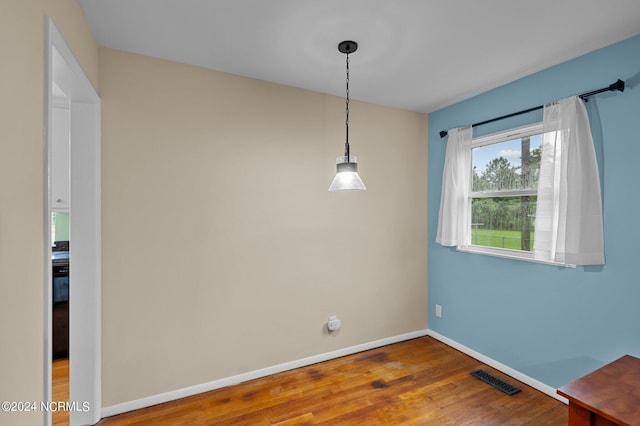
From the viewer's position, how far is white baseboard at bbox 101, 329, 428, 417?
89.2 inches

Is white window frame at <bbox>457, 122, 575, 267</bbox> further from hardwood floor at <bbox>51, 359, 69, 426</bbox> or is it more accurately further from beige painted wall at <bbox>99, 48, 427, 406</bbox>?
hardwood floor at <bbox>51, 359, 69, 426</bbox>

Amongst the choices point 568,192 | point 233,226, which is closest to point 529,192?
point 568,192

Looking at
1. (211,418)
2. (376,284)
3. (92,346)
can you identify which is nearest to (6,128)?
(92,346)

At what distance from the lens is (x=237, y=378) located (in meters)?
2.63

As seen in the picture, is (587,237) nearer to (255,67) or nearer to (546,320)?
(546,320)

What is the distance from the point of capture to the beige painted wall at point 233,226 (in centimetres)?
227

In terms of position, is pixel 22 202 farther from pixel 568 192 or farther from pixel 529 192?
pixel 529 192

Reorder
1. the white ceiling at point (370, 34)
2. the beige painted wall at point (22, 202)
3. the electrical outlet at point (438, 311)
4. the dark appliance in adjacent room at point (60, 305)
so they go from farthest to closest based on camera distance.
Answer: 1. the electrical outlet at point (438, 311)
2. the dark appliance in adjacent room at point (60, 305)
3. the white ceiling at point (370, 34)
4. the beige painted wall at point (22, 202)

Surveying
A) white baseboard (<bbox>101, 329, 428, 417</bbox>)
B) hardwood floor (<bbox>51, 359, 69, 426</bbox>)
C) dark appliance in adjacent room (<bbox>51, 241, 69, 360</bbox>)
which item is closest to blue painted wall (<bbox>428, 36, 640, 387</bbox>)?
white baseboard (<bbox>101, 329, 428, 417</bbox>)

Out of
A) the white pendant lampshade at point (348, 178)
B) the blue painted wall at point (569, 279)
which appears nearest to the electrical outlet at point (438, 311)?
the blue painted wall at point (569, 279)

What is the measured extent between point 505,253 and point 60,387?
3.90m

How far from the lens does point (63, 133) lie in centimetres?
311

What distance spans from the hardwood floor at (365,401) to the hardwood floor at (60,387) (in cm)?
31

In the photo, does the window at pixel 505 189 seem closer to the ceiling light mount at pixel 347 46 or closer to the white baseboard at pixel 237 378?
the white baseboard at pixel 237 378
